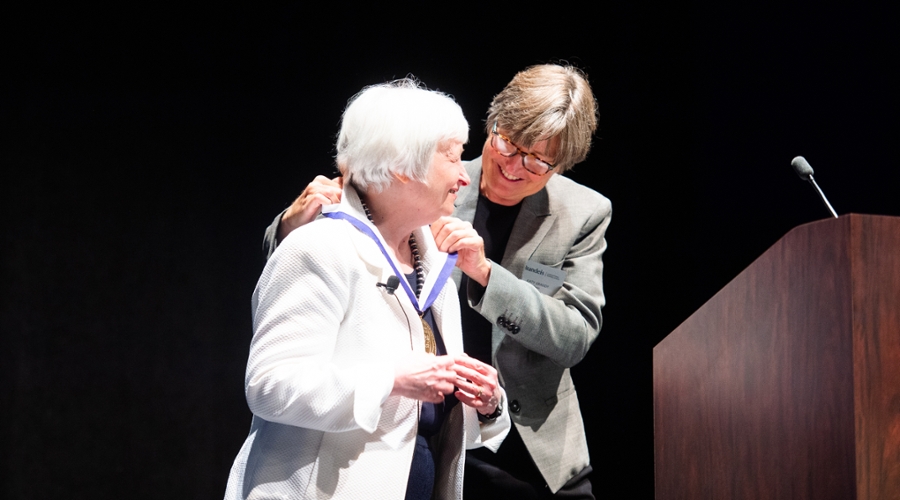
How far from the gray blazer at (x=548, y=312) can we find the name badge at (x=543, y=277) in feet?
0.06

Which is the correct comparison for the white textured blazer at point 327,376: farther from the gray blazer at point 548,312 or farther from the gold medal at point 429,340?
the gray blazer at point 548,312

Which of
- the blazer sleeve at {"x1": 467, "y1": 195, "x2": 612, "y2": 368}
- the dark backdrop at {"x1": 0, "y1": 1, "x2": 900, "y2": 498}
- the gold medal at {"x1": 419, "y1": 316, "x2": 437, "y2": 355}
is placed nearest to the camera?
the gold medal at {"x1": 419, "y1": 316, "x2": 437, "y2": 355}

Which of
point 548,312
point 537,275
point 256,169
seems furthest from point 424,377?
point 256,169

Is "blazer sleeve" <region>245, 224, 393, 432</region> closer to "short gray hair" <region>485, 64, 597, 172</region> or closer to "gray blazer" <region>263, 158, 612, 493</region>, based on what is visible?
"gray blazer" <region>263, 158, 612, 493</region>

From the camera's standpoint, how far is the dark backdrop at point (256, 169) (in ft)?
8.52

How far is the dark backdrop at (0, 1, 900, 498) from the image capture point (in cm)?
260

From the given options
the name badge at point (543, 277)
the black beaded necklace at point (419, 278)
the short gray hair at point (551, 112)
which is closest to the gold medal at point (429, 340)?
the black beaded necklace at point (419, 278)

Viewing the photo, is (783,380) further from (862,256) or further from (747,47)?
(747,47)

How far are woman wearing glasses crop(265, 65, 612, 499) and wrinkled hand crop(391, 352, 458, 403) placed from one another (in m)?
0.45

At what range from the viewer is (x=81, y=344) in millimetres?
2633

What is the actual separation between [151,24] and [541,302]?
1.64 m

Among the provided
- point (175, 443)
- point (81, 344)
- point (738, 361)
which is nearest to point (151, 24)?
point (81, 344)

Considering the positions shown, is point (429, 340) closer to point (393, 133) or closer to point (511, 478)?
point (393, 133)

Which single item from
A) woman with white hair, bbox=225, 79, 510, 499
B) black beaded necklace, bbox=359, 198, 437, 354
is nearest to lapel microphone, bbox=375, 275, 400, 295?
woman with white hair, bbox=225, 79, 510, 499
